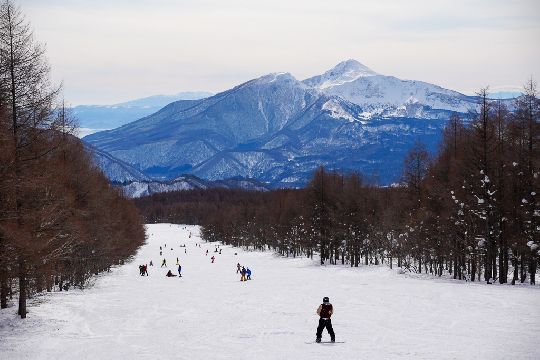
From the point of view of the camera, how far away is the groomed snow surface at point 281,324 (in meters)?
21.4

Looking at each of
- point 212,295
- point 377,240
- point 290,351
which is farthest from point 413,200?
point 290,351

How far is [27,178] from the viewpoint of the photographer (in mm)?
22328

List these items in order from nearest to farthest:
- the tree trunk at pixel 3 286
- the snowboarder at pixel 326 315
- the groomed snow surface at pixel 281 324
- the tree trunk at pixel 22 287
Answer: the groomed snow surface at pixel 281 324 → the snowboarder at pixel 326 315 → the tree trunk at pixel 3 286 → the tree trunk at pixel 22 287

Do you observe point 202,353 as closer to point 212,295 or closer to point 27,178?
point 27,178

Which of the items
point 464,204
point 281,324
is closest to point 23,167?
point 281,324

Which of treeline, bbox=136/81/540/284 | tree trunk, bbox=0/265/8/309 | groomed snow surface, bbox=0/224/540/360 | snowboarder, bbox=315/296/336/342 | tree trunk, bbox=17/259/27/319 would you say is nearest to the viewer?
groomed snow surface, bbox=0/224/540/360

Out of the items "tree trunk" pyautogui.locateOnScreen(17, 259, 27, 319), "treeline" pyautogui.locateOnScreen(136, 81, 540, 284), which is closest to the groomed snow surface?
"tree trunk" pyautogui.locateOnScreen(17, 259, 27, 319)

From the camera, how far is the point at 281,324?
28.0m

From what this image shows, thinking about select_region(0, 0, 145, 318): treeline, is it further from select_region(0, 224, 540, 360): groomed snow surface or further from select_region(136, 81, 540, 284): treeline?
select_region(136, 81, 540, 284): treeline

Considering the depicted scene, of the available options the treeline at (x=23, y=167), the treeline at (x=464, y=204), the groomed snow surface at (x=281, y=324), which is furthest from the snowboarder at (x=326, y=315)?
the treeline at (x=464, y=204)

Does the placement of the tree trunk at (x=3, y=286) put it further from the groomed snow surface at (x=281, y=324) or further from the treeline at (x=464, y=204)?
the treeline at (x=464, y=204)

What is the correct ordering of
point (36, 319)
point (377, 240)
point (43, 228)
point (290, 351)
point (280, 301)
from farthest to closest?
point (377, 240), point (280, 301), point (36, 319), point (43, 228), point (290, 351)

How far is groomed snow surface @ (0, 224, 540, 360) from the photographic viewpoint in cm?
2138

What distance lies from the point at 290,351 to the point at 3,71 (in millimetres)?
17108
